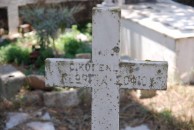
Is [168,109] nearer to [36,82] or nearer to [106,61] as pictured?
[36,82]

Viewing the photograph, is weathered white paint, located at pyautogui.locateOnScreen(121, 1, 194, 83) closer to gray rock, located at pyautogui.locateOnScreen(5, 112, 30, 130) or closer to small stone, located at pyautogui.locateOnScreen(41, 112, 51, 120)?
small stone, located at pyautogui.locateOnScreen(41, 112, 51, 120)

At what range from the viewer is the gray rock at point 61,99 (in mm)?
4992

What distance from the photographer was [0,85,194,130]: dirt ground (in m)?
4.63

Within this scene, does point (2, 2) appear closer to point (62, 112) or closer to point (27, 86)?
point (27, 86)

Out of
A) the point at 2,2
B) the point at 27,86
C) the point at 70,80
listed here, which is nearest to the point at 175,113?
the point at 27,86

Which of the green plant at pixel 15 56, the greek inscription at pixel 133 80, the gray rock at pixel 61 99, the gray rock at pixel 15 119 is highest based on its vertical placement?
the greek inscription at pixel 133 80

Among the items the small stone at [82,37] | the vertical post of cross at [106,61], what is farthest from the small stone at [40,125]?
the small stone at [82,37]

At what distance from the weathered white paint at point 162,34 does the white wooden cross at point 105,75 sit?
8.71 feet

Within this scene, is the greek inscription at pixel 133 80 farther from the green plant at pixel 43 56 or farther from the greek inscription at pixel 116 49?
the green plant at pixel 43 56

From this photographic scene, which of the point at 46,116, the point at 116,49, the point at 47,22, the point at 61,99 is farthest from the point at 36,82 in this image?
the point at 116,49

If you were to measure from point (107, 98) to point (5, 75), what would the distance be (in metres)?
2.65

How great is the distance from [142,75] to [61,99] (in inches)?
86.0

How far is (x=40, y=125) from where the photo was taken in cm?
462

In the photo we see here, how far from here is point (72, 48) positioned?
7035 millimetres
